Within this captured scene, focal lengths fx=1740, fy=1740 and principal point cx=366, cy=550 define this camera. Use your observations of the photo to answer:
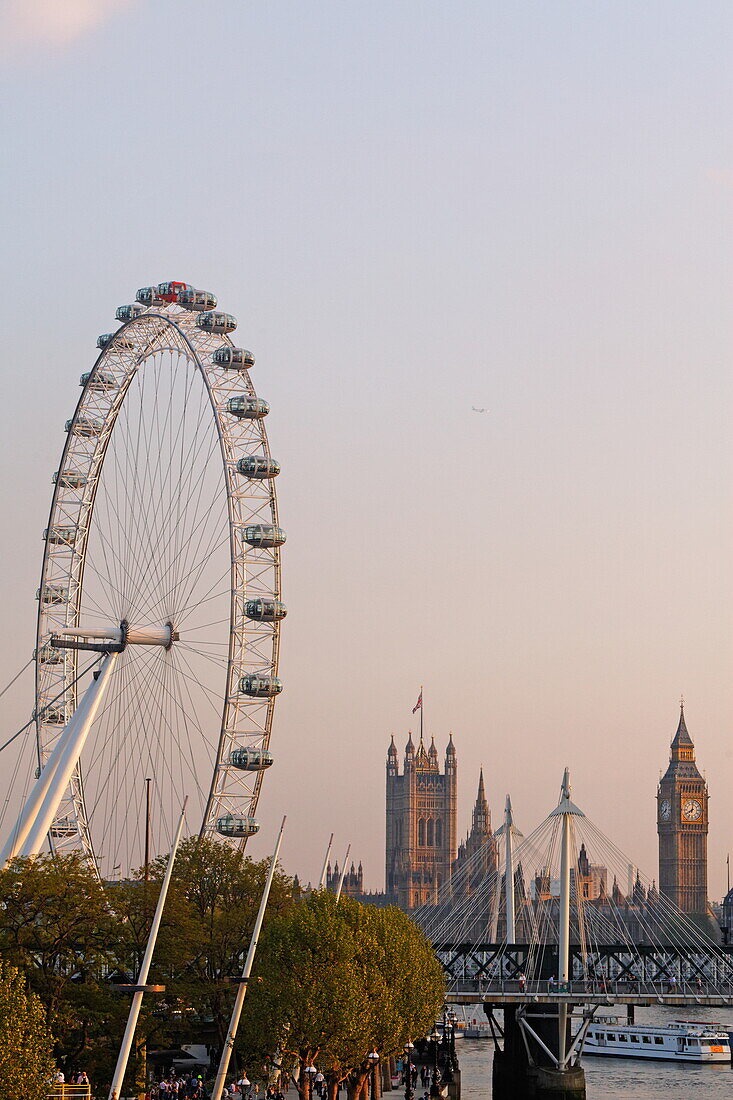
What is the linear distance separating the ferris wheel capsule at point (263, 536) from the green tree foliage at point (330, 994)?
44.1ft

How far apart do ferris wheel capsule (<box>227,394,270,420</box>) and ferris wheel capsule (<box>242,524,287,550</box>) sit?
4041 mm

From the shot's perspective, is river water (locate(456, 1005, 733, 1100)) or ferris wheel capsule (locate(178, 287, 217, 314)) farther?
river water (locate(456, 1005, 733, 1100))

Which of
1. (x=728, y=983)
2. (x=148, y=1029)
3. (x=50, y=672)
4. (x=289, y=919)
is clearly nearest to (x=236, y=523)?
(x=50, y=672)

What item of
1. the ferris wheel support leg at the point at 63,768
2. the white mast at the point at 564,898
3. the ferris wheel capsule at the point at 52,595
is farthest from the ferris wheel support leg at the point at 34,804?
the white mast at the point at 564,898

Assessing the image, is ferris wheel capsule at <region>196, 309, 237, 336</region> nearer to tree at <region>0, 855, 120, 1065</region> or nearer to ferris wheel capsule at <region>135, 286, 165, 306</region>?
ferris wheel capsule at <region>135, 286, 165, 306</region>

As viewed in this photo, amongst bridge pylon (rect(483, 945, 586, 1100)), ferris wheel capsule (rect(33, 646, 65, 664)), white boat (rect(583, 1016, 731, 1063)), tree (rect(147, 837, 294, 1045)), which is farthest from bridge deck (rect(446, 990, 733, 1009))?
white boat (rect(583, 1016, 731, 1063))

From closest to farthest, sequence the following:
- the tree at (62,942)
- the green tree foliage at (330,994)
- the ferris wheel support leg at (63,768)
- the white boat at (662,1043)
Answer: the tree at (62,942) < the green tree foliage at (330,994) < the ferris wheel support leg at (63,768) < the white boat at (662,1043)

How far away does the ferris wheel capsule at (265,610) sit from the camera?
2442 inches

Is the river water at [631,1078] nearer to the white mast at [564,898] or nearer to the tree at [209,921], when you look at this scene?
the white mast at [564,898]

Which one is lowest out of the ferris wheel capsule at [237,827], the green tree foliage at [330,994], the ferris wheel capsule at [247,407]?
the green tree foliage at [330,994]

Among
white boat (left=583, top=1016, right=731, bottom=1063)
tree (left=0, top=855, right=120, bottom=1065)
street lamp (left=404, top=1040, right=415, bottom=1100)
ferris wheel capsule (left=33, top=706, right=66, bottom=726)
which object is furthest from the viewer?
white boat (left=583, top=1016, right=731, bottom=1063)

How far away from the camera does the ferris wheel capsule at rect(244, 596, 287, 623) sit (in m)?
62.0

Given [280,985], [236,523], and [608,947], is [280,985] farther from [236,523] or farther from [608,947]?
[608,947]

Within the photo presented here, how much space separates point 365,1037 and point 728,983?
24.8 m
